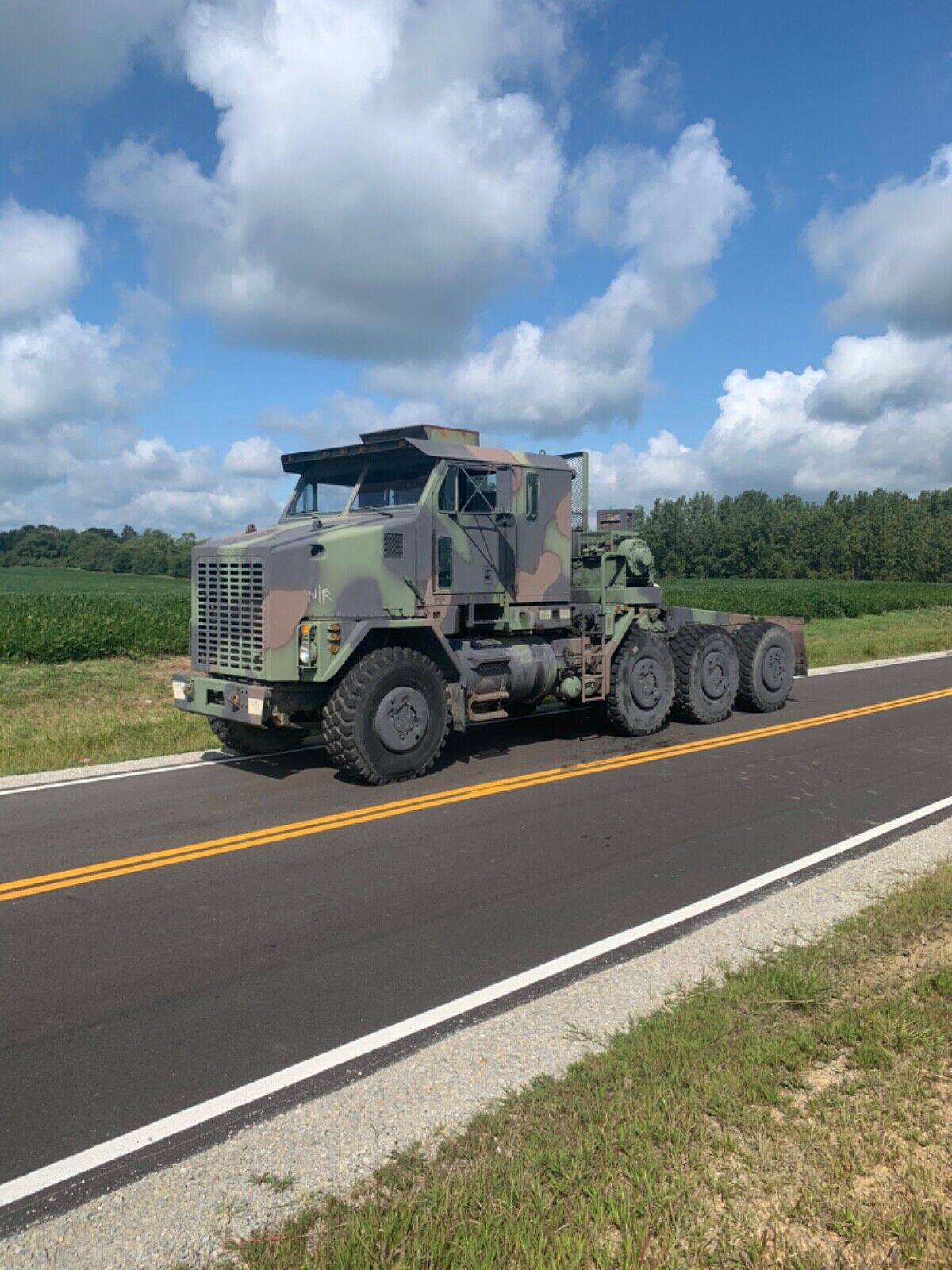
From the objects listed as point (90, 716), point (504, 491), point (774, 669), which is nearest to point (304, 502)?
point (504, 491)

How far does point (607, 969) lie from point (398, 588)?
5.42 meters

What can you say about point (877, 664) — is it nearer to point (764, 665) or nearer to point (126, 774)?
point (764, 665)

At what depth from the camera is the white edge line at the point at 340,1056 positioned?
136 inches

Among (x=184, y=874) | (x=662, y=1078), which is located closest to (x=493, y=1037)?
(x=662, y=1078)

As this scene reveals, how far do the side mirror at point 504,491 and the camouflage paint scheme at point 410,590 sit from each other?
2 centimetres

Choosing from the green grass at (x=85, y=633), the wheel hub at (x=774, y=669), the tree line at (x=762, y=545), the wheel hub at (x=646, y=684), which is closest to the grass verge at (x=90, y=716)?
the green grass at (x=85, y=633)

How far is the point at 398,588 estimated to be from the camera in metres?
9.90

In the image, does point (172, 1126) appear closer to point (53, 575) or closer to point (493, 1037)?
Result: point (493, 1037)

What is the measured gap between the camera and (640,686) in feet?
40.0

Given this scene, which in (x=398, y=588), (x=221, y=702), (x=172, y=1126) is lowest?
(x=172, y=1126)

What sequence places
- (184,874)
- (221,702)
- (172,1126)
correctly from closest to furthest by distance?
(172,1126)
(184,874)
(221,702)

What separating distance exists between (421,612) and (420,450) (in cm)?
166

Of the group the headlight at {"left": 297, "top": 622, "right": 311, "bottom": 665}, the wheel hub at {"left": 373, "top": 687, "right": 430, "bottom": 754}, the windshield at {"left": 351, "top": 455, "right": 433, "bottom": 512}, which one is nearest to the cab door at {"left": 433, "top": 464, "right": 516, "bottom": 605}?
the windshield at {"left": 351, "top": 455, "right": 433, "bottom": 512}

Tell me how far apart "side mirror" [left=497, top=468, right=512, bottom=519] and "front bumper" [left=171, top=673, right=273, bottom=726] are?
312 cm
